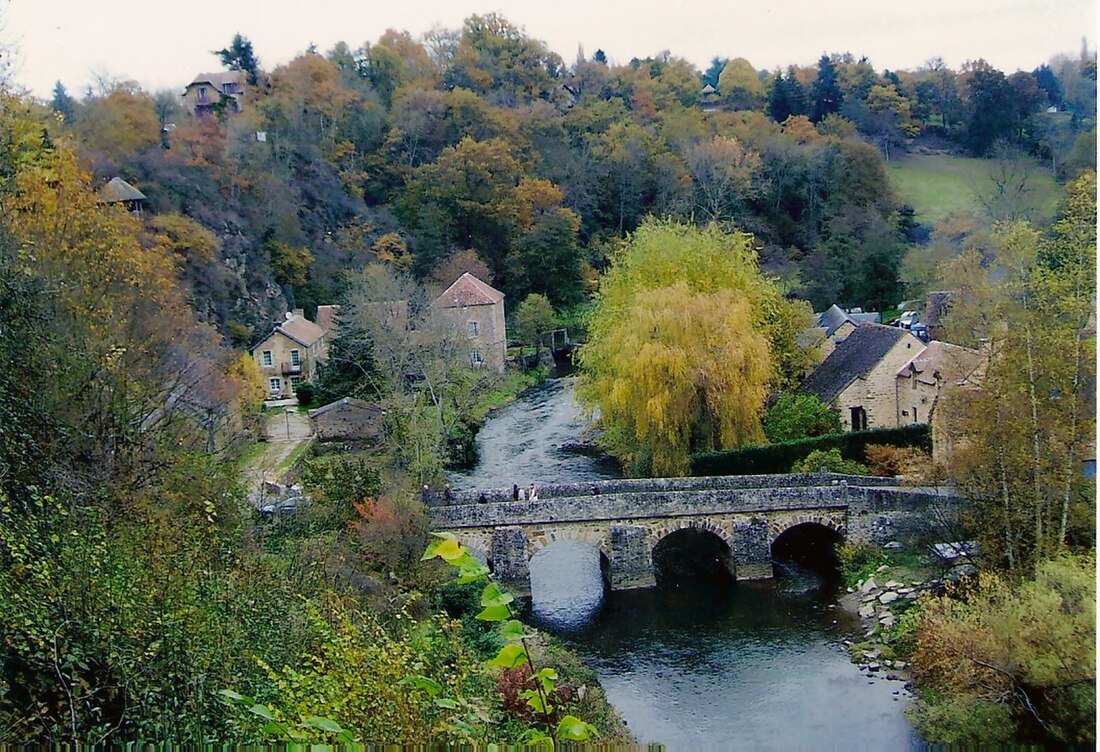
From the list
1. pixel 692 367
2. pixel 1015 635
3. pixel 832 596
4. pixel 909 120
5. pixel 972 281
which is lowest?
pixel 832 596

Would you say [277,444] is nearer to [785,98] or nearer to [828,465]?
[828,465]

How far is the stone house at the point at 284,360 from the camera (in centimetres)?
2714

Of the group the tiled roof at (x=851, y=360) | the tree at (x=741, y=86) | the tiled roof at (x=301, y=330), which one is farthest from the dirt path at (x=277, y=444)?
the tree at (x=741, y=86)

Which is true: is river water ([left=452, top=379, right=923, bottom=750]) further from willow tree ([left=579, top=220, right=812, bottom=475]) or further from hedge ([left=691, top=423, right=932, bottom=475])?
hedge ([left=691, top=423, right=932, bottom=475])

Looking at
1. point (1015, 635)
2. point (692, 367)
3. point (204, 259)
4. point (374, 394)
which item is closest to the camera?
point (1015, 635)

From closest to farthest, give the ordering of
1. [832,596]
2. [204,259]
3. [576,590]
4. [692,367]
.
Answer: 1. [832,596]
2. [576,590]
3. [692,367]
4. [204,259]

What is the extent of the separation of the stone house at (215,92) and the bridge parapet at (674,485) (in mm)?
22183

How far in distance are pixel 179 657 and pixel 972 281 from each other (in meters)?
12.1

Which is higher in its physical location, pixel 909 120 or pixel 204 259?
pixel 909 120

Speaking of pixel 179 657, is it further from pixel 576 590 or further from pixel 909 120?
pixel 909 120

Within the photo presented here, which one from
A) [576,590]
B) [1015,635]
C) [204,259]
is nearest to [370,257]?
[204,259]

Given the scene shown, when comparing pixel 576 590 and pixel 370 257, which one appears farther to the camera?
pixel 370 257

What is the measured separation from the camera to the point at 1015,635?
8.80 m

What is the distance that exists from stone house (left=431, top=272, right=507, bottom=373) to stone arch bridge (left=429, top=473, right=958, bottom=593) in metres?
12.8
